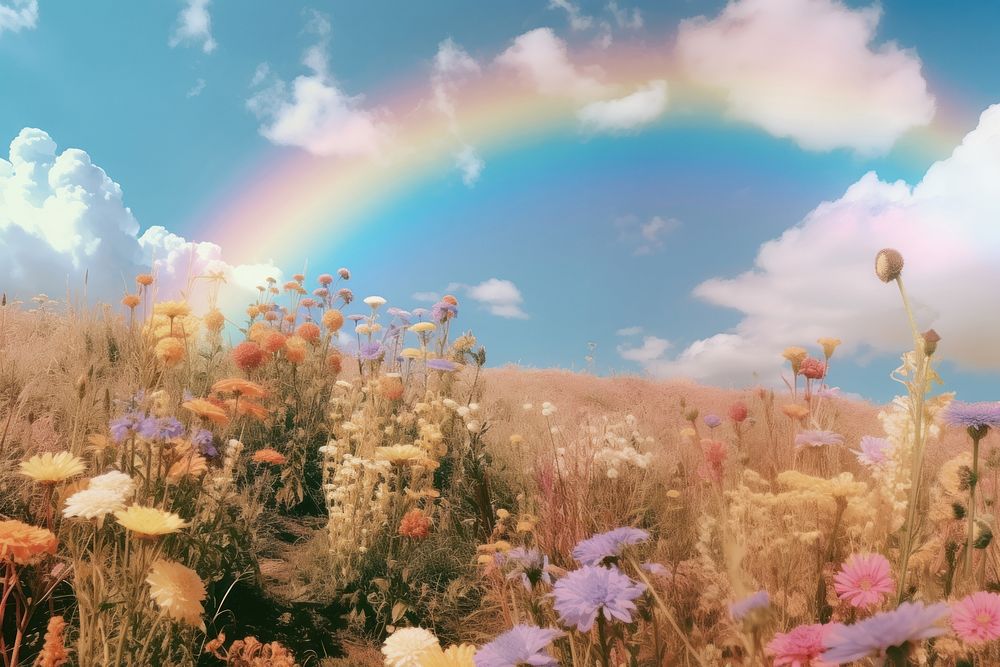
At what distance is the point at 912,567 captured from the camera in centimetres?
211

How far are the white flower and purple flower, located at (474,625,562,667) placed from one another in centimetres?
58

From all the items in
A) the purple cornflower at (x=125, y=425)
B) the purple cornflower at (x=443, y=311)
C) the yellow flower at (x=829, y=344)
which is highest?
the purple cornflower at (x=443, y=311)

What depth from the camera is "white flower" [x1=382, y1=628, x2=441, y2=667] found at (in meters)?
1.78

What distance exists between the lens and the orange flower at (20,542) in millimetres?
1853

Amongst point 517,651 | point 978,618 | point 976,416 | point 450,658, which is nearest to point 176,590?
point 450,658

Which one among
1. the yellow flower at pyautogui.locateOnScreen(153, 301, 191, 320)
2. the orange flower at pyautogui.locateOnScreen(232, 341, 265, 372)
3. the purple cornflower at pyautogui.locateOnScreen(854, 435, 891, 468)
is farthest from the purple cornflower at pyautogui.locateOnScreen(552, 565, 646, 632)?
the orange flower at pyautogui.locateOnScreen(232, 341, 265, 372)

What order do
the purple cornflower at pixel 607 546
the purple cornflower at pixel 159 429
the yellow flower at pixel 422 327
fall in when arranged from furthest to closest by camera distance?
1. the yellow flower at pixel 422 327
2. the purple cornflower at pixel 159 429
3. the purple cornflower at pixel 607 546

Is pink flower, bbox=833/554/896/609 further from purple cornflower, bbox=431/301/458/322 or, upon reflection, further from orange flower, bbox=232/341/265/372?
purple cornflower, bbox=431/301/458/322

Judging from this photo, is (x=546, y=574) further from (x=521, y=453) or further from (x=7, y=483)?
(x=521, y=453)

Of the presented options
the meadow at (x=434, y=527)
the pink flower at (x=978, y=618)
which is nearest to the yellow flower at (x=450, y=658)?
the meadow at (x=434, y=527)

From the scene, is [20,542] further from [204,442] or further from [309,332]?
[309,332]

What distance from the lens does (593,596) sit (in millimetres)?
1233

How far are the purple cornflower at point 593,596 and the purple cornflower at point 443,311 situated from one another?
4339 millimetres

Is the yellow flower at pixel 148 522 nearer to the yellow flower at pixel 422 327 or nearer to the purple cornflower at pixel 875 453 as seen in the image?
the purple cornflower at pixel 875 453
